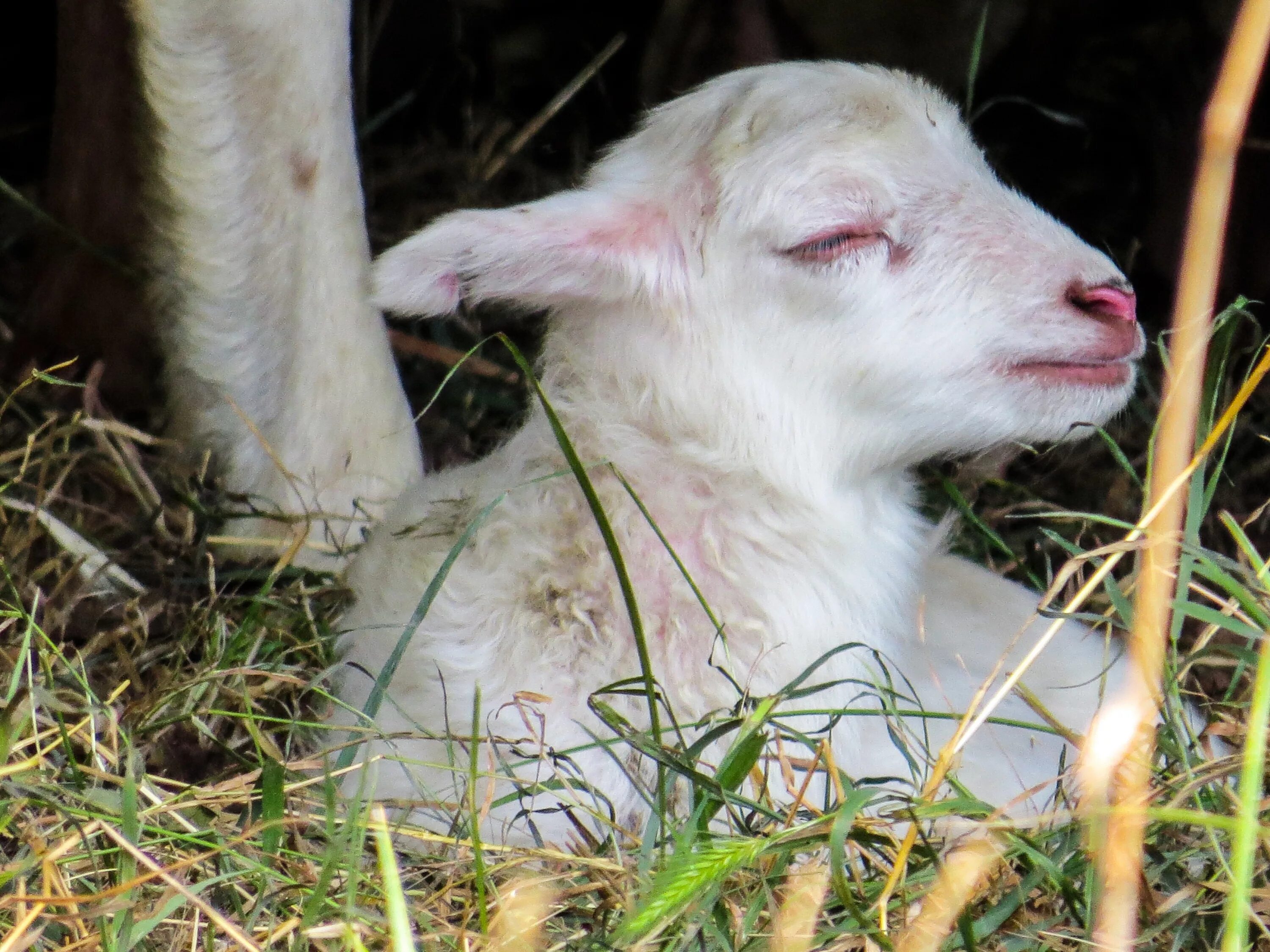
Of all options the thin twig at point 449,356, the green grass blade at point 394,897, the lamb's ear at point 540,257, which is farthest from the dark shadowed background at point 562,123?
the green grass blade at point 394,897

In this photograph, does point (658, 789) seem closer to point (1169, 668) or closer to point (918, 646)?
point (1169, 668)

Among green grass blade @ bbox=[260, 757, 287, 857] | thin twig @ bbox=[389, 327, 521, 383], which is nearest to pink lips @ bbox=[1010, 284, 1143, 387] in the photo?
green grass blade @ bbox=[260, 757, 287, 857]

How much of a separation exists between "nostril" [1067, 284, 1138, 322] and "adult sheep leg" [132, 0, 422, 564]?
135cm

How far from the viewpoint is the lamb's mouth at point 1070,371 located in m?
2.43

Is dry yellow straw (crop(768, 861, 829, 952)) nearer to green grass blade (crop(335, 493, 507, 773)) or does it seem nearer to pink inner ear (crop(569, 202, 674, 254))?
green grass blade (crop(335, 493, 507, 773))

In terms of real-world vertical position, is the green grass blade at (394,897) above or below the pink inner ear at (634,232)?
below

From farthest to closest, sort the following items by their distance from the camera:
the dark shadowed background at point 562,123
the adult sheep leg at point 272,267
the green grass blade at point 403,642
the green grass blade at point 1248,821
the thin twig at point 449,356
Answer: the thin twig at point 449,356, the dark shadowed background at point 562,123, the adult sheep leg at point 272,267, the green grass blade at point 403,642, the green grass blade at point 1248,821

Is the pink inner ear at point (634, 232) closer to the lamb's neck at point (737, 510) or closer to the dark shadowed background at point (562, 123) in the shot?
the lamb's neck at point (737, 510)

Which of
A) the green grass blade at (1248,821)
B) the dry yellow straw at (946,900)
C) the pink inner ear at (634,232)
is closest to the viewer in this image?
the green grass blade at (1248,821)

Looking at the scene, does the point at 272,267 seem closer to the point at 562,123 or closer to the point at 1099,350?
the point at 1099,350

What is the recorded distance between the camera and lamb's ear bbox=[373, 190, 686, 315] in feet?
7.69

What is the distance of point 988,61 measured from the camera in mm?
4625

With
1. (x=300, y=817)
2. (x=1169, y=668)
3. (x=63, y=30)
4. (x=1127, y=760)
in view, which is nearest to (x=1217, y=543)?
(x=1169, y=668)

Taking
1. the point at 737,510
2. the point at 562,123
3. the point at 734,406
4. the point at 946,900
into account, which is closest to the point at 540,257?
the point at 734,406
